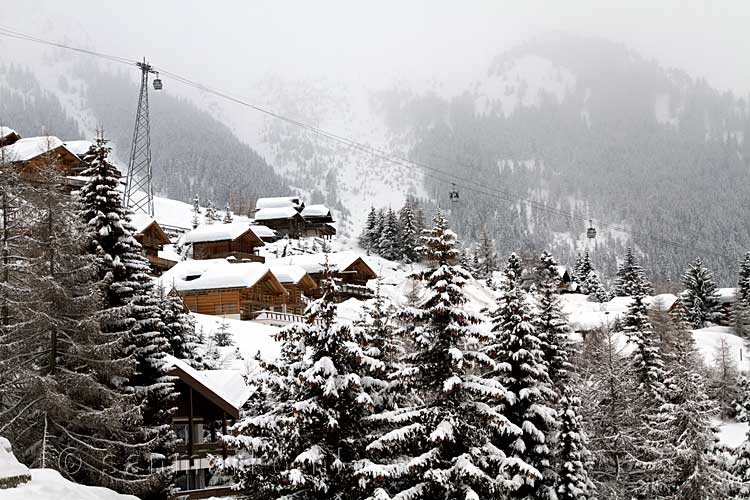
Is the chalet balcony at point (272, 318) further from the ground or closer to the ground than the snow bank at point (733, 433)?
further from the ground

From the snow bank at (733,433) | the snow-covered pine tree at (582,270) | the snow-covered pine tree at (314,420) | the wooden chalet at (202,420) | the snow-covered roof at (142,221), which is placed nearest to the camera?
the snow-covered pine tree at (314,420)

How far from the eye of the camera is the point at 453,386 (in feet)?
65.6

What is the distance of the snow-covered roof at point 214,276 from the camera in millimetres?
65500

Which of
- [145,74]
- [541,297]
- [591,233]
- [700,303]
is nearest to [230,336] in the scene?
[541,297]

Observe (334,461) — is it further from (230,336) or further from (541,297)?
(230,336)

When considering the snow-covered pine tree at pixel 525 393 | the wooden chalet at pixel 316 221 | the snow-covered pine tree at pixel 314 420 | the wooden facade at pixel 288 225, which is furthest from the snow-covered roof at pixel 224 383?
the wooden chalet at pixel 316 221

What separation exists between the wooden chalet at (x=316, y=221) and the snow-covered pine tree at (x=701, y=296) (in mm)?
59468

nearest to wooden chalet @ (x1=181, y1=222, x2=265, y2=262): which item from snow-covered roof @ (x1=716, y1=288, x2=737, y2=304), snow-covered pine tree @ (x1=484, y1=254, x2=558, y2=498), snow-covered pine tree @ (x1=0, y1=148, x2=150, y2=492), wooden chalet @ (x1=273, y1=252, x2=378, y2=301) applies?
wooden chalet @ (x1=273, y1=252, x2=378, y2=301)

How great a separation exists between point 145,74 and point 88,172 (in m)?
48.5

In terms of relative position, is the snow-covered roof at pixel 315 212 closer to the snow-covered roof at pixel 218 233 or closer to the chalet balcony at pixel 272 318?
the snow-covered roof at pixel 218 233

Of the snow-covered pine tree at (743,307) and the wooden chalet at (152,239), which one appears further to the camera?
the snow-covered pine tree at (743,307)

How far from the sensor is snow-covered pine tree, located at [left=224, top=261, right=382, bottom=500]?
19.7 meters

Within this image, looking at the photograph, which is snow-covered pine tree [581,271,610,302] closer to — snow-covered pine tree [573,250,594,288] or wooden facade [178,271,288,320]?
snow-covered pine tree [573,250,594,288]

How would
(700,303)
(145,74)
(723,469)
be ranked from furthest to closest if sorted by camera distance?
(700,303)
(145,74)
(723,469)
